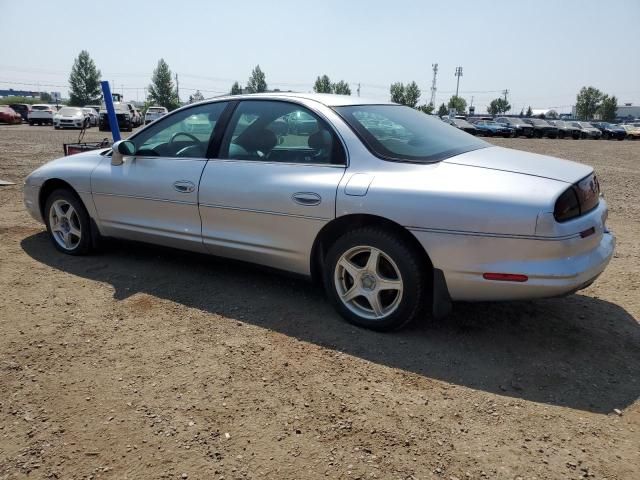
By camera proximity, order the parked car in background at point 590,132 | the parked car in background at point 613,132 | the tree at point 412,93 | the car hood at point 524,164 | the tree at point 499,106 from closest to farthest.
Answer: the car hood at point 524,164
the parked car in background at point 590,132
the parked car in background at point 613,132
the tree at point 412,93
the tree at point 499,106

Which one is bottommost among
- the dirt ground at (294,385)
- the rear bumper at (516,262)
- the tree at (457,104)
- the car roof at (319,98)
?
the dirt ground at (294,385)

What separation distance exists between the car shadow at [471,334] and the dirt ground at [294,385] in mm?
14

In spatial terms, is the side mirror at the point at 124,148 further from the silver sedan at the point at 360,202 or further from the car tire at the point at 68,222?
the car tire at the point at 68,222

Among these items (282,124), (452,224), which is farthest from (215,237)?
(452,224)

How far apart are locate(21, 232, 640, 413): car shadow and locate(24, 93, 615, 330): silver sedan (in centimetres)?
23

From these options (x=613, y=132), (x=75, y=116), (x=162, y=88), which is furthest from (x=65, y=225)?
(x=162, y=88)

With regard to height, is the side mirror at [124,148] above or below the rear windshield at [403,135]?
below

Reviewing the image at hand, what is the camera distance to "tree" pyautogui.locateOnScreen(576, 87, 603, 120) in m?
95.9

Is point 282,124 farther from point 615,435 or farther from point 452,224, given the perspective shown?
point 615,435

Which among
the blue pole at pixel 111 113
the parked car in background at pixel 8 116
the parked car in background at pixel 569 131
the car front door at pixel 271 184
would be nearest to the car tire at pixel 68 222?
the blue pole at pixel 111 113

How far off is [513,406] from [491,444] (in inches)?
13.9

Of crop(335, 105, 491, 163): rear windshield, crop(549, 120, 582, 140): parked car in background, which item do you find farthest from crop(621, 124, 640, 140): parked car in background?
crop(335, 105, 491, 163): rear windshield

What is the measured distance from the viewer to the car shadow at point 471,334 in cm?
271

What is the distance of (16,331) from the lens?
324 cm
